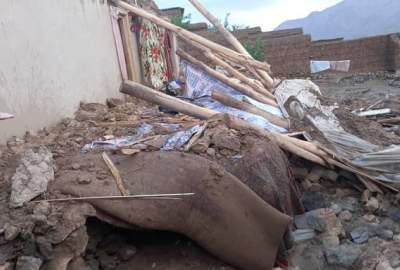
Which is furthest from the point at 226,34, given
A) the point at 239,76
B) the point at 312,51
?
the point at 312,51

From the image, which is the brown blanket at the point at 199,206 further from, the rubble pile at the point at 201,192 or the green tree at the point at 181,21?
the green tree at the point at 181,21

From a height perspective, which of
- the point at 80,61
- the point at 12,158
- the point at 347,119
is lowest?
the point at 347,119

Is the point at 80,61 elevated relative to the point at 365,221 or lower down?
elevated

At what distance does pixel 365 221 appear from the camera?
3986 millimetres

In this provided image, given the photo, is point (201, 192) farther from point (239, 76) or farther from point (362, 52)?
point (362, 52)

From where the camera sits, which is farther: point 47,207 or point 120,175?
point 120,175

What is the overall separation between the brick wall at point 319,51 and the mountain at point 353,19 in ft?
138

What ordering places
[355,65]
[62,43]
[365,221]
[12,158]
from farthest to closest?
[355,65] → [62,43] → [365,221] → [12,158]

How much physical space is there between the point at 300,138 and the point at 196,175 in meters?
1.84

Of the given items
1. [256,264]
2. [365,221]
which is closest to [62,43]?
[256,264]

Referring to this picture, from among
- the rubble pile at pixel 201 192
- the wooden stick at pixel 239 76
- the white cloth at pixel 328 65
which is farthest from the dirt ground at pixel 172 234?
the white cloth at pixel 328 65

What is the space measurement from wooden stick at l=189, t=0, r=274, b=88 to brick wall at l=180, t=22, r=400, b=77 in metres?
5.04

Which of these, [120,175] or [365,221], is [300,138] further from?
[120,175]

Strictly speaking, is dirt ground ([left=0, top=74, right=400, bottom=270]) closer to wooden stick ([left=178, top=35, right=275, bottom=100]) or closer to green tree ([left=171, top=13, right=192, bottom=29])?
wooden stick ([left=178, top=35, right=275, bottom=100])
